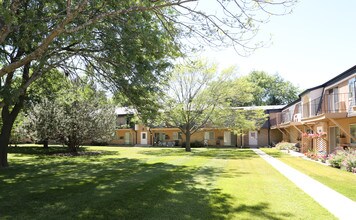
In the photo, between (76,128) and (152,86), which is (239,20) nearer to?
(152,86)

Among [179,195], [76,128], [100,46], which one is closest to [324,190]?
[179,195]

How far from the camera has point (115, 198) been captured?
929cm

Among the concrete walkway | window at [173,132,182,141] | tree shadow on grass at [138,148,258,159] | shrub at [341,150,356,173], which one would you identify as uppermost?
window at [173,132,182,141]

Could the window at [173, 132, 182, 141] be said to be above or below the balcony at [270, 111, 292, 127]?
below

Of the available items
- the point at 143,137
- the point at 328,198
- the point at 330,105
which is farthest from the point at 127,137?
the point at 328,198

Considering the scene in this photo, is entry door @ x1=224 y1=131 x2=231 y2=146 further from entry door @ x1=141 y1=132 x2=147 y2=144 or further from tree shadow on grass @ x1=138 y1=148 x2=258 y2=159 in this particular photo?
tree shadow on grass @ x1=138 y1=148 x2=258 y2=159

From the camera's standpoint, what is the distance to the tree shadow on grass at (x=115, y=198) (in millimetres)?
7590

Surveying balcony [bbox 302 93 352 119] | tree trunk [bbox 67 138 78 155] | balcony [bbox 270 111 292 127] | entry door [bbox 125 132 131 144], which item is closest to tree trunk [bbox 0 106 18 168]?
tree trunk [bbox 67 138 78 155]

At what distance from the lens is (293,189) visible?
10688 mm

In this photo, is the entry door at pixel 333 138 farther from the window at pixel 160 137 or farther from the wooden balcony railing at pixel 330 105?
the window at pixel 160 137

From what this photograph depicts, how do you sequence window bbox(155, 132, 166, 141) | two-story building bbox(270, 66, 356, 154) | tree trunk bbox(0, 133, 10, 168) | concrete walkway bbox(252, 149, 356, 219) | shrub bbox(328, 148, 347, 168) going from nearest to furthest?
concrete walkway bbox(252, 149, 356, 219)
shrub bbox(328, 148, 347, 168)
tree trunk bbox(0, 133, 10, 168)
two-story building bbox(270, 66, 356, 154)
window bbox(155, 132, 166, 141)

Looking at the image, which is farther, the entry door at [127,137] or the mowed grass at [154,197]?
the entry door at [127,137]

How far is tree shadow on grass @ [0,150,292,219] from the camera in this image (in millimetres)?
7590

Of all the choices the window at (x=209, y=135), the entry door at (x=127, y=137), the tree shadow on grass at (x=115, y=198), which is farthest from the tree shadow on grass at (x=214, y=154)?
the entry door at (x=127, y=137)
